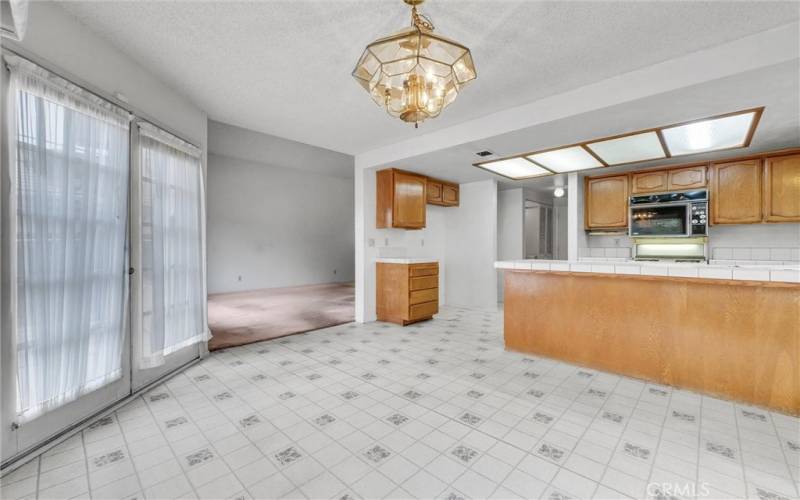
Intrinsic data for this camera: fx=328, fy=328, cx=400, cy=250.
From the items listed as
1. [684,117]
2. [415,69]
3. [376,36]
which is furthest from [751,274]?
[376,36]

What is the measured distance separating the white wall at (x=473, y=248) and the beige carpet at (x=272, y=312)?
219 centimetres

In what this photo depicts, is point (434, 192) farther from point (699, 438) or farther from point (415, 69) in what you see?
point (699, 438)

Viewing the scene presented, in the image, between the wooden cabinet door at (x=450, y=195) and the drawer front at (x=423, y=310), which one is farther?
the wooden cabinet door at (x=450, y=195)

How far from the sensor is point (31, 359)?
6.04 ft

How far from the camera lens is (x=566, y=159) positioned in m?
4.48

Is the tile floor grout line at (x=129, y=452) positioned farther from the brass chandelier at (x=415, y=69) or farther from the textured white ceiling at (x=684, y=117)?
the textured white ceiling at (x=684, y=117)

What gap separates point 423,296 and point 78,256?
3983 millimetres

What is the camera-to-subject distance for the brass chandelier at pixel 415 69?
Answer: 1.70 meters

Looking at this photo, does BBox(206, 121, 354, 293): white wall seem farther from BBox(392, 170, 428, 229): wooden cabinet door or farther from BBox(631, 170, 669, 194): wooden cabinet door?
BBox(631, 170, 669, 194): wooden cabinet door

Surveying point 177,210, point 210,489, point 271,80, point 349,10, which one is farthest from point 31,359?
point 349,10

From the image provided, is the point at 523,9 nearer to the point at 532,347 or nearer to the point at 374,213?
the point at 532,347

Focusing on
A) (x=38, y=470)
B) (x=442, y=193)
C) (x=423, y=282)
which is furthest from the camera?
(x=442, y=193)

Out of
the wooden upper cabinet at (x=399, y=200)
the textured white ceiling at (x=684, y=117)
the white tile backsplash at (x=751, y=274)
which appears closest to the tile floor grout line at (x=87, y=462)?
the wooden upper cabinet at (x=399, y=200)

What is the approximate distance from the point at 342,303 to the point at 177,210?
4207mm
